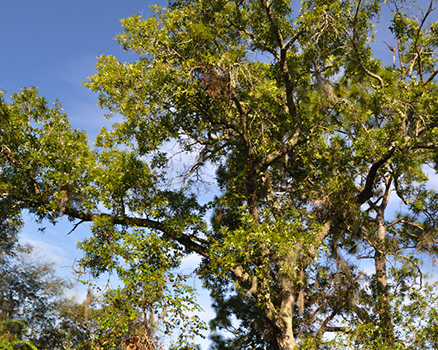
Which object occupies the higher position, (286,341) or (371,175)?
(371,175)

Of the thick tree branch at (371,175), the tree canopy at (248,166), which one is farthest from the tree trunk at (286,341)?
the thick tree branch at (371,175)

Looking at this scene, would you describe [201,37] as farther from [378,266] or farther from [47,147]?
[378,266]

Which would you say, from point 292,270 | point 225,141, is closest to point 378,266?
point 292,270

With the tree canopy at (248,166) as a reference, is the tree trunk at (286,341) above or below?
below

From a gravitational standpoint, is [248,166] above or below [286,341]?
above

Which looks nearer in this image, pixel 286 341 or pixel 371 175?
pixel 286 341

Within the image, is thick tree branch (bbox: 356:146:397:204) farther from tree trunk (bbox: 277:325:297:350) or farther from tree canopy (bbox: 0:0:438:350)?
tree trunk (bbox: 277:325:297:350)

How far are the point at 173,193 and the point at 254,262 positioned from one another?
2.95 metres

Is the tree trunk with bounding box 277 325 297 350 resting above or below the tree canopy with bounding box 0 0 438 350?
below

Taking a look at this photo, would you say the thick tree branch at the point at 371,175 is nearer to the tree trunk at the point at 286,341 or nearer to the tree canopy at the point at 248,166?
the tree canopy at the point at 248,166

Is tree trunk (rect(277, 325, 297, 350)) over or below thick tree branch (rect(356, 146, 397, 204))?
below

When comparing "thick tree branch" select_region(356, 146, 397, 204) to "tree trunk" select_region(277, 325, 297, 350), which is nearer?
"tree trunk" select_region(277, 325, 297, 350)

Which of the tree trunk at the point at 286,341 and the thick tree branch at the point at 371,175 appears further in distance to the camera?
the thick tree branch at the point at 371,175

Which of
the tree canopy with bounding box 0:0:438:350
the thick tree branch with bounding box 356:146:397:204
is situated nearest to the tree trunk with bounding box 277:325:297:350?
the tree canopy with bounding box 0:0:438:350
